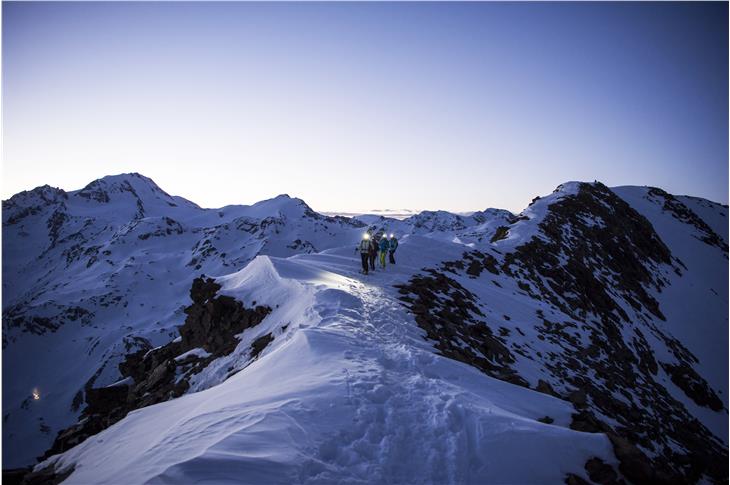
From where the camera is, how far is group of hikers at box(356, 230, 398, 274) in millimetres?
20578

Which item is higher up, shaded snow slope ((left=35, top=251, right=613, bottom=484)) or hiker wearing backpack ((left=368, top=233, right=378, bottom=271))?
hiker wearing backpack ((left=368, top=233, right=378, bottom=271))

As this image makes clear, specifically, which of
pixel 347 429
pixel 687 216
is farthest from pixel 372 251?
pixel 687 216

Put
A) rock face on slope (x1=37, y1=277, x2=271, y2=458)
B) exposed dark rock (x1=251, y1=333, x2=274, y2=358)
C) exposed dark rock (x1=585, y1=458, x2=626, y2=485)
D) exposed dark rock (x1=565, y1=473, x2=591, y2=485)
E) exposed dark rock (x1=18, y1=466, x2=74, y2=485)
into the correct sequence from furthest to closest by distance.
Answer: rock face on slope (x1=37, y1=277, x2=271, y2=458) < exposed dark rock (x1=251, y1=333, x2=274, y2=358) < exposed dark rock (x1=18, y1=466, x2=74, y2=485) < exposed dark rock (x1=585, y1=458, x2=626, y2=485) < exposed dark rock (x1=565, y1=473, x2=591, y2=485)

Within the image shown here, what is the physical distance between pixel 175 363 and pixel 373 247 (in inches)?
438

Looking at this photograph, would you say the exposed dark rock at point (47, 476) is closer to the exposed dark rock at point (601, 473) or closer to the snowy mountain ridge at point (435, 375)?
the snowy mountain ridge at point (435, 375)

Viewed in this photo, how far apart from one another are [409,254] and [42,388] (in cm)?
14111

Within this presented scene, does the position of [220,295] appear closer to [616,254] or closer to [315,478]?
[315,478]

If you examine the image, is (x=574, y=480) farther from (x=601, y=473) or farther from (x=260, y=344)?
(x=260, y=344)

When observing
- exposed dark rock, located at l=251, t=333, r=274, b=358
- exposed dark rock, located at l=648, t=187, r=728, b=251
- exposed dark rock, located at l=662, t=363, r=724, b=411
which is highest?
exposed dark rock, located at l=648, t=187, r=728, b=251

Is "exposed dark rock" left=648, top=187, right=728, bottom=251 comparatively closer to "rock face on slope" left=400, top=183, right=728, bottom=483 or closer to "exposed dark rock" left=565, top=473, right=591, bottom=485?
"rock face on slope" left=400, top=183, right=728, bottom=483

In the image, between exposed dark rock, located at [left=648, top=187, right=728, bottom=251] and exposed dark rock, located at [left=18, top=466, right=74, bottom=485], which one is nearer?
exposed dark rock, located at [left=18, top=466, right=74, bottom=485]

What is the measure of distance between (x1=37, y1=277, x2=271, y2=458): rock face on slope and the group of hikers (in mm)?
6627

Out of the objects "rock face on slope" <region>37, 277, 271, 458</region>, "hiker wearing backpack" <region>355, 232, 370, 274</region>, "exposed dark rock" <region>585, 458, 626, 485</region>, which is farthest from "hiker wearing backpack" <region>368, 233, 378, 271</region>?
"exposed dark rock" <region>585, 458, 626, 485</region>

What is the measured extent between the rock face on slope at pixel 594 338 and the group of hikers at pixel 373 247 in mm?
2781
